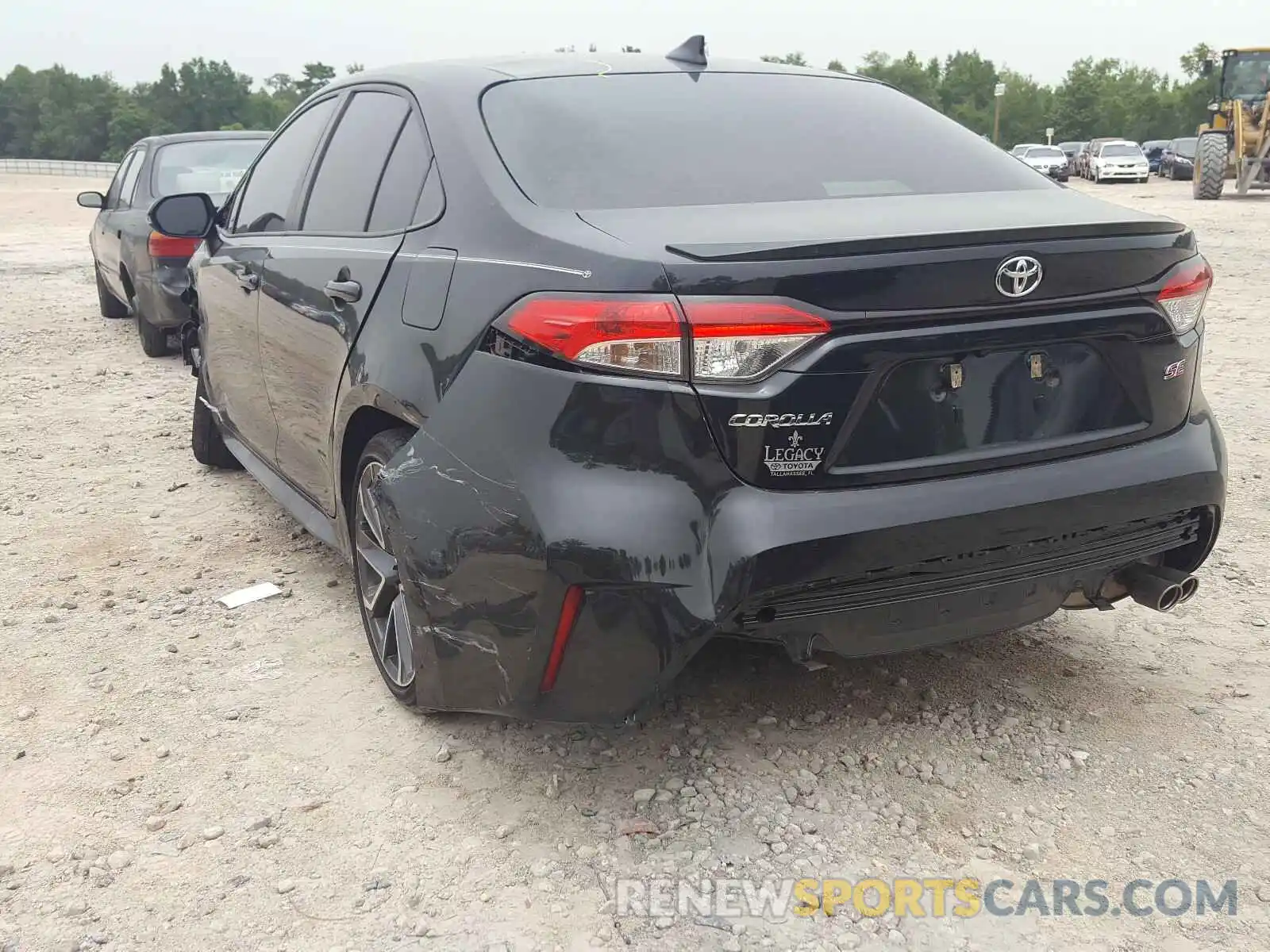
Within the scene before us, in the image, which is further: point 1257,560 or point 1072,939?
point 1257,560

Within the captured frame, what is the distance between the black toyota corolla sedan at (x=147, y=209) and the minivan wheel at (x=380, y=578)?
5302mm

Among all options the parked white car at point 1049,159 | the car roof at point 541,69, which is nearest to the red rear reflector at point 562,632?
the car roof at point 541,69

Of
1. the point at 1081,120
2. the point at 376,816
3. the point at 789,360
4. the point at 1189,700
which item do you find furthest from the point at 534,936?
the point at 1081,120

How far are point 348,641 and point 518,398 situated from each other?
62.2 inches

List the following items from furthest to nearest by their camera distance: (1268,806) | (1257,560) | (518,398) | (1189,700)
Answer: (1257,560)
(1189,700)
(1268,806)
(518,398)

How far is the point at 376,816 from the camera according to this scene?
265 cm

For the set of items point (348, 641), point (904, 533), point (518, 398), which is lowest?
point (348, 641)

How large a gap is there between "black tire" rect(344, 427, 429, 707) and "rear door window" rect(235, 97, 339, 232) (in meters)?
1.13

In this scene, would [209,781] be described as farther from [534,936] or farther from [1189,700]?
[1189,700]

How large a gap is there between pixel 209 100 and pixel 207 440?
105 meters

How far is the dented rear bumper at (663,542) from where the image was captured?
224cm

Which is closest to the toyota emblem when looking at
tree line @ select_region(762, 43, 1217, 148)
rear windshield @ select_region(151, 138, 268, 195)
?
rear windshield @ select_region(151, 138, 268, 195)

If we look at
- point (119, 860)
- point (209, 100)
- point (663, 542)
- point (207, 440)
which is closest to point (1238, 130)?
point (207, 440)

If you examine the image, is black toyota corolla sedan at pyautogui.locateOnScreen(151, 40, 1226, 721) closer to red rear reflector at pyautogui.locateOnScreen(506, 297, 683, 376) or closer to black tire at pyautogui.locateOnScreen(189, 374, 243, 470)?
red rear reflector at pyautogui.locateOnScreen(506, 297, 683, 376)
